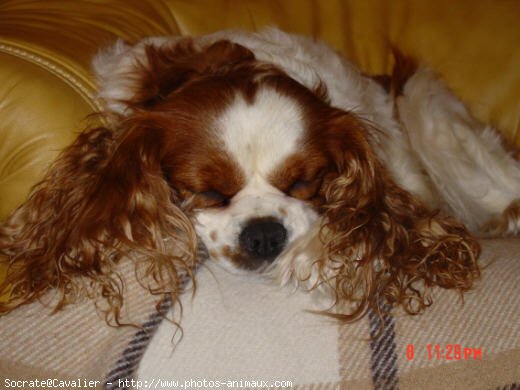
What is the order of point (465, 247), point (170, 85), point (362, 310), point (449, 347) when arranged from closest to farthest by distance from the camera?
point (449, 347) < point (362, 310) < point (465, 247) < point (170, 85)

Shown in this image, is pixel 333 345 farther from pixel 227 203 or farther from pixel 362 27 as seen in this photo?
pixel 362 27

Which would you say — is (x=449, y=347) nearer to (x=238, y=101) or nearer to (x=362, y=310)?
(x=362, y=310)

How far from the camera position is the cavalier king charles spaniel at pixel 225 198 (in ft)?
5.91

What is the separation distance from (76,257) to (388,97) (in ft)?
4.76

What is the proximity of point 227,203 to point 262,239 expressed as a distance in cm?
16

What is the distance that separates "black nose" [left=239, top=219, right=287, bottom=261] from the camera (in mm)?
1950

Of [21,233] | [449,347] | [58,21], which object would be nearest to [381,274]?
[449,347]

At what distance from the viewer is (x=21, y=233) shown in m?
1.95

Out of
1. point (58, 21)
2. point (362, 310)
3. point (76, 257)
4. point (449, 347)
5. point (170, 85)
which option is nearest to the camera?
point (449, 347)

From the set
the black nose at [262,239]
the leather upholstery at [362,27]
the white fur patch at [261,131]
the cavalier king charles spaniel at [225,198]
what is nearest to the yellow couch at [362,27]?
the leather upholstery at [362,27]
